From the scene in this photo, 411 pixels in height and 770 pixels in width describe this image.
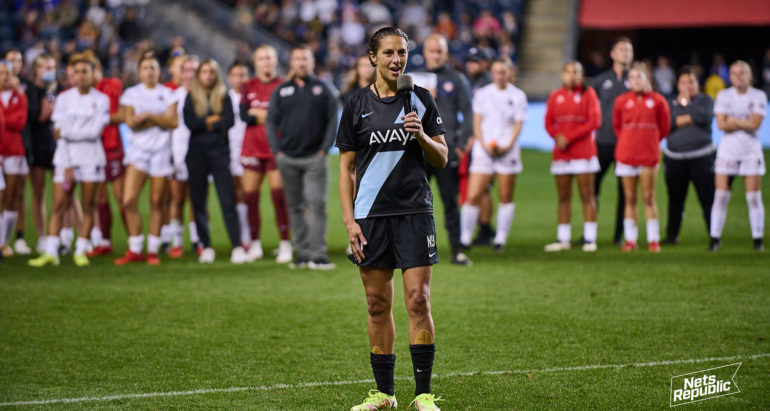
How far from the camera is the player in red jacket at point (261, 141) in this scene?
10695 mm

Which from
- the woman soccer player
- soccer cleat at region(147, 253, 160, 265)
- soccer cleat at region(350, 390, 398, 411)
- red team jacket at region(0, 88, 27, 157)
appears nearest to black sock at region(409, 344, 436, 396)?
the woman soccer player

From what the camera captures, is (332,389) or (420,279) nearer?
(420,279)

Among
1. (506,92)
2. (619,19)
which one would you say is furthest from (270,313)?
(619,19)

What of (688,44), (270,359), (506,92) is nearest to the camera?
(270,359)

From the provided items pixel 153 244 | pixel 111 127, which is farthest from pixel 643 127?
pixel 111 127

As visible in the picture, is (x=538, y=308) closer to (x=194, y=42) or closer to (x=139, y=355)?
(x=139, y=355)

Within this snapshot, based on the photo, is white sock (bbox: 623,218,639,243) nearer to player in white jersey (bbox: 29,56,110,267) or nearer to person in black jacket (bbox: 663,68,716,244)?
person in black jacket (bbox: 663,68,716,244)

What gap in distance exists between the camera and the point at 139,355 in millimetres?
6512

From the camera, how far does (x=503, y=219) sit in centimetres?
1141

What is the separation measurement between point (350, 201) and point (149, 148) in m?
5.80

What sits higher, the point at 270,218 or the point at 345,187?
the point at 345,187

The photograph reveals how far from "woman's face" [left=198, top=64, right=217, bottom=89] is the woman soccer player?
537 cm

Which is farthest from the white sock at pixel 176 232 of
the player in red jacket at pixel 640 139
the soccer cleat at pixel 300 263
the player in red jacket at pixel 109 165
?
the player in red jacket at pixel 640 139

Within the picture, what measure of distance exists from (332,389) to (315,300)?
109 inches
